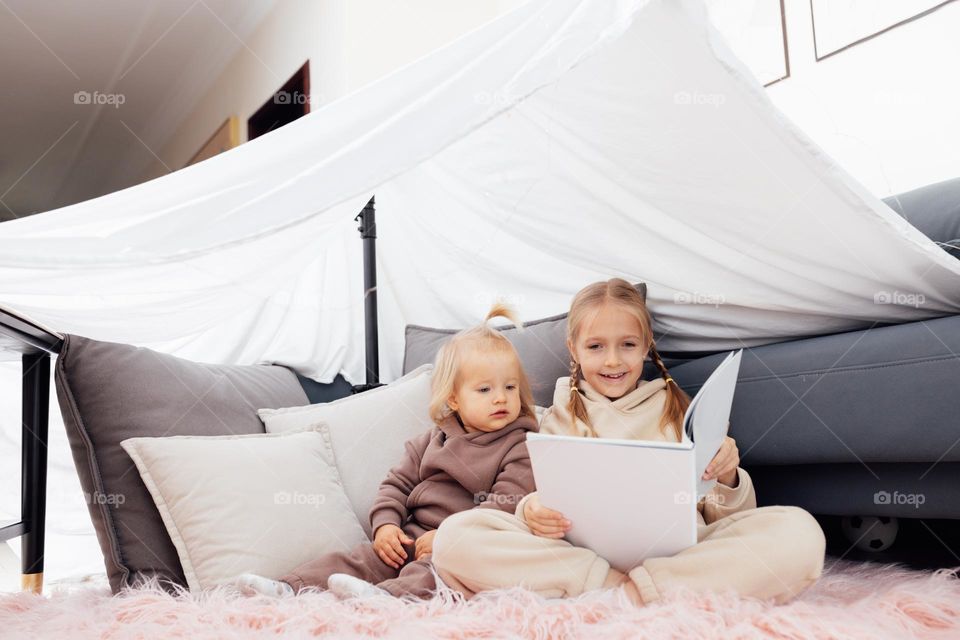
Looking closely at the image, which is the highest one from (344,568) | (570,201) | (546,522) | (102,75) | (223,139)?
(102,75)

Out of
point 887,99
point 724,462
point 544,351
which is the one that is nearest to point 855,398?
point 724,462

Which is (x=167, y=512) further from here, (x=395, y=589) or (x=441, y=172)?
(x=441, y=172)

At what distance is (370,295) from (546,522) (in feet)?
3.61

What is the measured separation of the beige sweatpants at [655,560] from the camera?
86 cm

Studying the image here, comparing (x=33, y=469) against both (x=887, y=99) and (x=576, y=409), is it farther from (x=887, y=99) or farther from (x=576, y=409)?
(x=887, y=99)

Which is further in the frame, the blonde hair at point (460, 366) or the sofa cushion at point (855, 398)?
the blonde hair at point (460, 366)

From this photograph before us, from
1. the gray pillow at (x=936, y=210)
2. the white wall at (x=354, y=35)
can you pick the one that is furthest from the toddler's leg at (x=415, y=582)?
the white wall at (x=354, y=35)

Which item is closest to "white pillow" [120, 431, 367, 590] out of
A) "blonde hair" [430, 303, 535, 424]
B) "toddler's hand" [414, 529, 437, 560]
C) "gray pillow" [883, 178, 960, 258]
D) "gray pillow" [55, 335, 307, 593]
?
"gray pillow" [55, 335, 307, 593]

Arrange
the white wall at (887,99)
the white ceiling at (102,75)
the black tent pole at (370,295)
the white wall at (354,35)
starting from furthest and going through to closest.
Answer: the white ceiling at (102,75) < the white wall at (354,35) < the black tent pole at (370,295) < the white wall at (887,99)

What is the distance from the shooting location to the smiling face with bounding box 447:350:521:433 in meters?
1.29

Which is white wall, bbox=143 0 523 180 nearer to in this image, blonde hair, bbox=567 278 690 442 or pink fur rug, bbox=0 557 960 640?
blonde hair, bbox=567 278 690 442

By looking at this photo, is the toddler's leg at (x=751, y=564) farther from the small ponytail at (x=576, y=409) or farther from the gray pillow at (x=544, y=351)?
the gray pillow at (x=544, y=351)

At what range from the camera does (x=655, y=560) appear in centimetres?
89

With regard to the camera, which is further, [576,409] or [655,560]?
[576,409]
